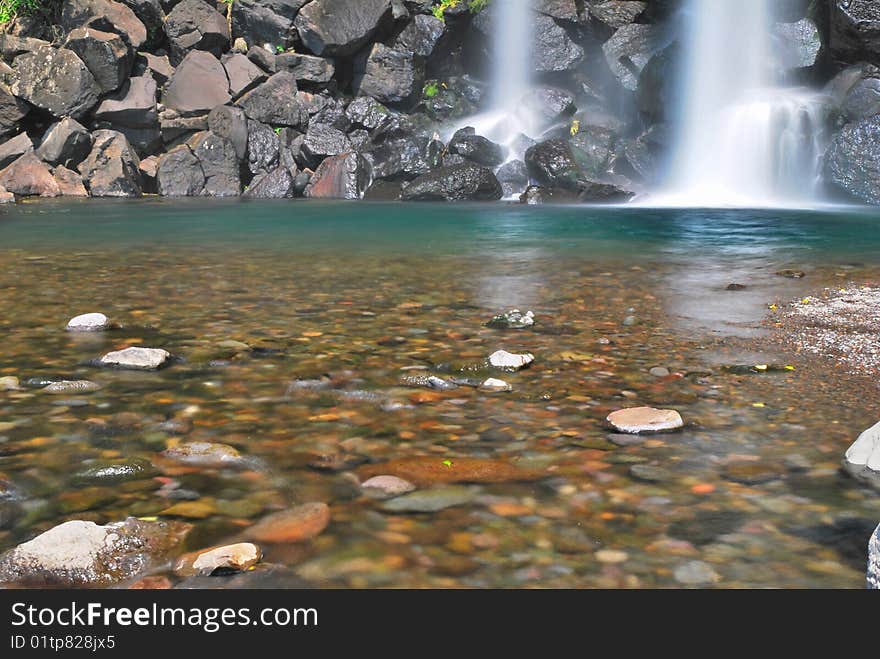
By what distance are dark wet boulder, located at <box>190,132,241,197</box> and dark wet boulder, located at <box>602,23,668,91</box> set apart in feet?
45.1

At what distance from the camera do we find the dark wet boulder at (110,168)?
2744cm

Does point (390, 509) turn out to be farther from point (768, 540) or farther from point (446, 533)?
point (768, 540)

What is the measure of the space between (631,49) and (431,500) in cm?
3014

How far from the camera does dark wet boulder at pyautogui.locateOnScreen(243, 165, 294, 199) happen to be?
28.8 metres

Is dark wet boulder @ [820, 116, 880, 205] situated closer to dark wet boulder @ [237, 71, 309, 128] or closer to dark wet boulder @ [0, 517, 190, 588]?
dark wet boulder @ [237, 71, 309, 128]

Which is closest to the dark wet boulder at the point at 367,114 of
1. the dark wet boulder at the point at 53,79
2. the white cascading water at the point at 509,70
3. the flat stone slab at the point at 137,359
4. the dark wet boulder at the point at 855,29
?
the white cascading water at the point at 509,70

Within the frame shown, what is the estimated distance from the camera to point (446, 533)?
296 cm

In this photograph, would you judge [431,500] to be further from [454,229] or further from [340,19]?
[340,19]

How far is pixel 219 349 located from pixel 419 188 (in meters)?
21.2

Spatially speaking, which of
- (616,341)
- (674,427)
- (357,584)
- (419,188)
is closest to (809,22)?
(419,188)

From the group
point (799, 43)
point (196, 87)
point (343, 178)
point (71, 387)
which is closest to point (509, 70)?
point (343, 178)

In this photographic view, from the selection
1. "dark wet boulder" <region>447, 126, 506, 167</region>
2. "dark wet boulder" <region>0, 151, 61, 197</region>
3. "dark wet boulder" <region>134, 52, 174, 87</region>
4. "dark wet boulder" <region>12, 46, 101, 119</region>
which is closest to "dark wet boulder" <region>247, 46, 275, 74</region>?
"dark wet boulder" <region>134, 52, 174, 87</region>

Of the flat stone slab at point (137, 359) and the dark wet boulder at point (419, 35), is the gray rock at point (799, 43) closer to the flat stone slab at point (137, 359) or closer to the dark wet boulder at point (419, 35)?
the dark wet boulder at point (419, 35)

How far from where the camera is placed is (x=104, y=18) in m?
29.7
